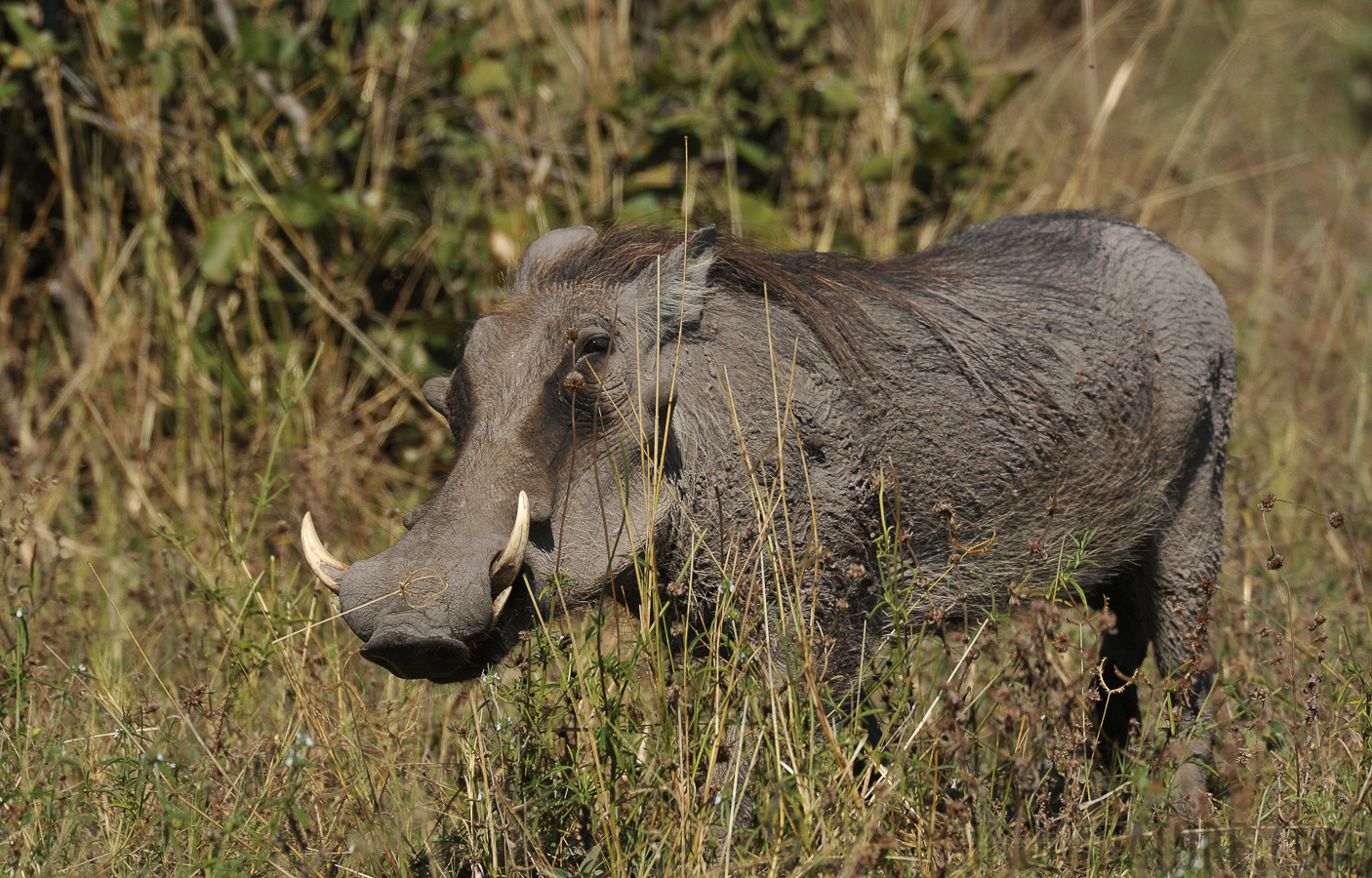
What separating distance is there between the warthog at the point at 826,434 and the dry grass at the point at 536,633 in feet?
0.50

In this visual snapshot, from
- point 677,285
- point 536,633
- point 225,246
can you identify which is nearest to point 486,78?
point 225,246

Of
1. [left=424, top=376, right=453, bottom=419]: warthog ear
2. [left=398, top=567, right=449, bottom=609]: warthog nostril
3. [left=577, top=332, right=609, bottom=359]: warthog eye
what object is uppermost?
[left=577, top=332, right=609, bottom=359]: warthog eye

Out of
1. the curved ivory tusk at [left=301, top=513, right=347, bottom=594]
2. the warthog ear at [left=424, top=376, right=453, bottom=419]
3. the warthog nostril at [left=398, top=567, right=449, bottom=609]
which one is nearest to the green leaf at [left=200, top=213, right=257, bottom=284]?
the warthog ear at [left=424, top=376, right=453, bottom=419]

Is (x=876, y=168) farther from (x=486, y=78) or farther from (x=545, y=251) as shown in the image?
(x=545, y=251)

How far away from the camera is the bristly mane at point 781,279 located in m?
2.66

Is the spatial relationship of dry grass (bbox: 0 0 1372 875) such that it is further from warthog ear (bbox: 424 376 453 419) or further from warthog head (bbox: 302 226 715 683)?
warthog ear (bbox: 424 376 453 419)

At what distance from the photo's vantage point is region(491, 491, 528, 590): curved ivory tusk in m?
2.26

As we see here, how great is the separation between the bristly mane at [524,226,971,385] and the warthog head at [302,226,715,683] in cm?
1

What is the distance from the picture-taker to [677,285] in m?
2.58

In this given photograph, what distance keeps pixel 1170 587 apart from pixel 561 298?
1.59 metres

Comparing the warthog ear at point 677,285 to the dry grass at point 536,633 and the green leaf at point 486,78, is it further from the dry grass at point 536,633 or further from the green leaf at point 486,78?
the green leaf at point 486,78

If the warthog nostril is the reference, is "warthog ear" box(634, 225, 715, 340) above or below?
above

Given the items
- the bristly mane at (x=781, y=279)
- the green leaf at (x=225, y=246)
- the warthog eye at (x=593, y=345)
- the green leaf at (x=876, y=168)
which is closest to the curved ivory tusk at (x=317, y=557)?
the warthog eye at (x=593, y=345)

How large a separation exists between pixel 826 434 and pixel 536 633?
2.23ft
